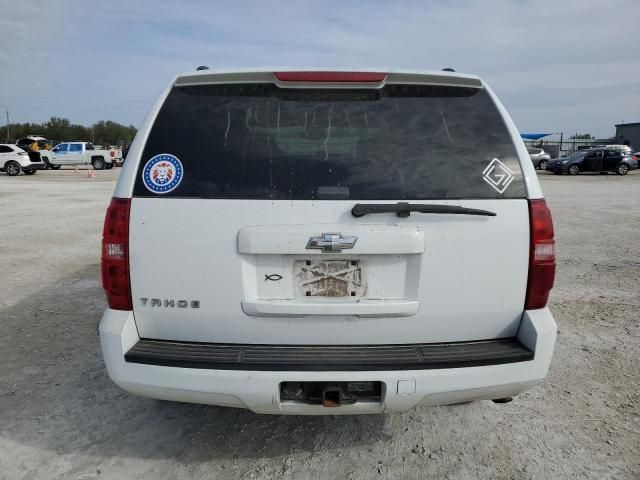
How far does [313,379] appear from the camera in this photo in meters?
2.14

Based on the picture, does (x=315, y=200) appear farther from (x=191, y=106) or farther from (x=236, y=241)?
(x=191, y=106)

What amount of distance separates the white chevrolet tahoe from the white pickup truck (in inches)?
1377

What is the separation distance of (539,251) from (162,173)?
181 cm

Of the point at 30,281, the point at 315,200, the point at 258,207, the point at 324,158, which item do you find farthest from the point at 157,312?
the point at 30,281

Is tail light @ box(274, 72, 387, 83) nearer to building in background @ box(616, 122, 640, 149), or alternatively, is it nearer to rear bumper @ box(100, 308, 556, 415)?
rear bumper @ box(100, 308, 556, 415)

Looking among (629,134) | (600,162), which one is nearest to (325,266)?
(600,162)

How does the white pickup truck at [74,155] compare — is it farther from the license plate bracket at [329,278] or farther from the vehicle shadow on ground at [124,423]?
the license plate bracket at [329,278]

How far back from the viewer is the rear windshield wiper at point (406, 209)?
2.17m

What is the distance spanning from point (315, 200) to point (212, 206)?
1.55 ft

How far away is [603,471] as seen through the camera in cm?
253

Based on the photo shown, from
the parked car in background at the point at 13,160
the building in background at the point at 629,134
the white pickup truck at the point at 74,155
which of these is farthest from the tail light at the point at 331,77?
the building in background at the point at 629,134

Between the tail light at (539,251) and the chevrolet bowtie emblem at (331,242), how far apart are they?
0.85 meters

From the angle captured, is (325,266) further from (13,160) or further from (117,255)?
(13,160)

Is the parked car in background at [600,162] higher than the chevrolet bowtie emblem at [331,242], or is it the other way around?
the chevrolet bowtie emblem at [331,242]
